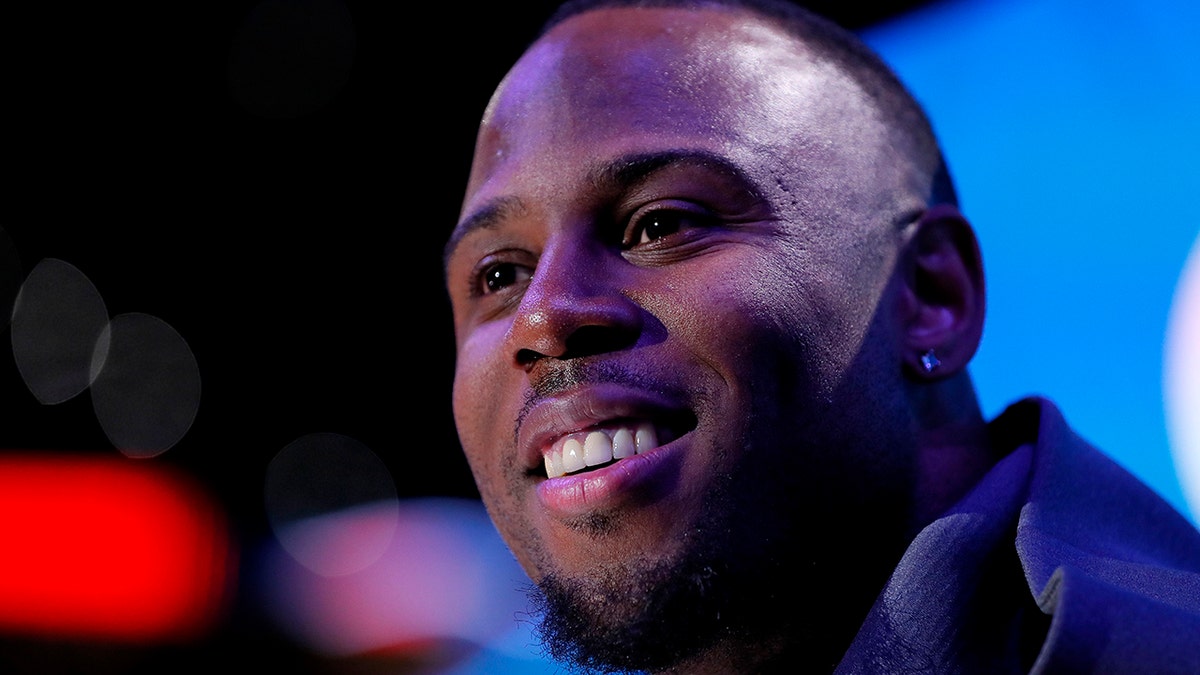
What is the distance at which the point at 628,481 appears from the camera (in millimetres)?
1484

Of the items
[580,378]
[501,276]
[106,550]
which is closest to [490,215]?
[501,276]

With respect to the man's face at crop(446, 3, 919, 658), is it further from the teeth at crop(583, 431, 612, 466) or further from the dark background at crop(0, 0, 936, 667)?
the dark background at crop(0, 0, 936, 667)

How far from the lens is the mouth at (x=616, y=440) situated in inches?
59.6

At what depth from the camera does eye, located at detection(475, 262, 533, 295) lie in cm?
191

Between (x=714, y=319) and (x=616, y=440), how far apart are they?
239mm

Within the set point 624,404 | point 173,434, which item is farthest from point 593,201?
point 173,434

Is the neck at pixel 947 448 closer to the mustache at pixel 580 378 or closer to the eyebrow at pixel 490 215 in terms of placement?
the mustache at pixel 580 378

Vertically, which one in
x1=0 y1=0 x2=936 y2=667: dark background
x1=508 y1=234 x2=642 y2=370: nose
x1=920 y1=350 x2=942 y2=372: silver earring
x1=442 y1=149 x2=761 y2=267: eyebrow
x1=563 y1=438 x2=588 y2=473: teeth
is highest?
x1=442 y1=149 x2=761 y2=267: eyebrow

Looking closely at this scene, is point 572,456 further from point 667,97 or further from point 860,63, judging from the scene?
point 860,63

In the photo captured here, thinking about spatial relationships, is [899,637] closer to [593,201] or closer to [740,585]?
[740,585]

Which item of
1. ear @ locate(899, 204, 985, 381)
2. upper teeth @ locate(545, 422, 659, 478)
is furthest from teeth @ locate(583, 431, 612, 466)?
ear @ locate(899, 204, 985, 381)

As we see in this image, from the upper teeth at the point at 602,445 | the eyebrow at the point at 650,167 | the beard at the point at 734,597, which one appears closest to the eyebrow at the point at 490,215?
the eyebrow at the point at 650,167

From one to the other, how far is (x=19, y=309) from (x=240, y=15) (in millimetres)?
1567

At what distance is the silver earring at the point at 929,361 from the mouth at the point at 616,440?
0.50m
